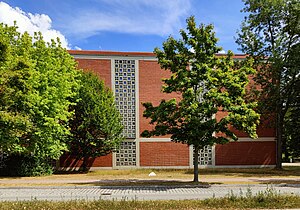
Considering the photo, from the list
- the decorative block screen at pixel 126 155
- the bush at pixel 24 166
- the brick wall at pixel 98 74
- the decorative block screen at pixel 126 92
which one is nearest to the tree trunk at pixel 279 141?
the decorative block screen at pixel 126 155

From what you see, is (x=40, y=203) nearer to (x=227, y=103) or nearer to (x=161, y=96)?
(x=227, y=103)

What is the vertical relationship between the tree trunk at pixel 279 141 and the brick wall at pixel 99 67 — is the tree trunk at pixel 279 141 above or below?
below

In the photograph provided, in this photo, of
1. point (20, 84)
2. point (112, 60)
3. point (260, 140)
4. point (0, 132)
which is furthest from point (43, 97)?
point (260, 140)

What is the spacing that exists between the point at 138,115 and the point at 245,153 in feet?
34.6

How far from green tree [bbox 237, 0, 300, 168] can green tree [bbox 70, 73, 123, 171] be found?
12.4 metres

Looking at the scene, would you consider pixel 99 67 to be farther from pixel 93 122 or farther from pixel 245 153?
pixel 245 153

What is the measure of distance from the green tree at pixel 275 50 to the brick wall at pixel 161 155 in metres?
8.18

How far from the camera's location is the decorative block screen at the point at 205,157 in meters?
30.4

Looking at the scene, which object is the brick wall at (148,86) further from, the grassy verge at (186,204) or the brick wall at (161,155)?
the grassy verge at (186,204)

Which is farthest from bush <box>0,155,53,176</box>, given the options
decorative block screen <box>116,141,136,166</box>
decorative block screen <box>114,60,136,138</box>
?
decorative block screen <box>114,60,136,138</box>

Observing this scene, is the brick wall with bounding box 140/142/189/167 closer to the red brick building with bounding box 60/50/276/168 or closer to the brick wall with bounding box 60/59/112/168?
the red brick building with bounding box 60/50/276/168

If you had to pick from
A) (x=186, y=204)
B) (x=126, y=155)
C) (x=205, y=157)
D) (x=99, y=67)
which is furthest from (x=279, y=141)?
(x=186, y=204)

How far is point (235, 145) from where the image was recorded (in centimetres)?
3073

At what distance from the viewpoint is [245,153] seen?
30.8 meters
